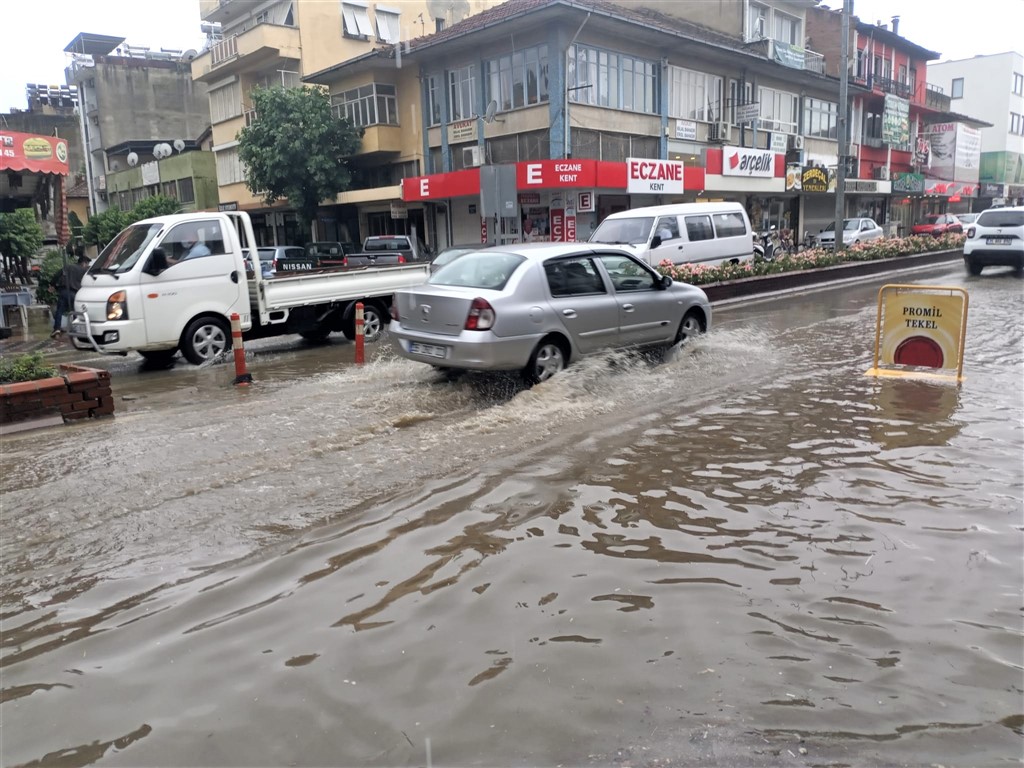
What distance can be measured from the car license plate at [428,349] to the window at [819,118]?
122 ft

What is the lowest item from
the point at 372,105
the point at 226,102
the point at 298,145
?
the point at 298,145

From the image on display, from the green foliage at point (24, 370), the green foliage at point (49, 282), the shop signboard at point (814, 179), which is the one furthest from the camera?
the shop signboard at point (814, 179)

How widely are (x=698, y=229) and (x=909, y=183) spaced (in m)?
39.4

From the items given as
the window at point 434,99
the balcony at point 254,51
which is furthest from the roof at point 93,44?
the window at point 434,99

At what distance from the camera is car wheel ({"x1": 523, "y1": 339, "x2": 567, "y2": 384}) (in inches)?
324

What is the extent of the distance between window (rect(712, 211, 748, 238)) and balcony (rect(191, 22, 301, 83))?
84.5 feet

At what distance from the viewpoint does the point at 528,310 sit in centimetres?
808

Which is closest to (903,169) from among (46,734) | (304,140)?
(304,140)

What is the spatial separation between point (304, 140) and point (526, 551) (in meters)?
31.6

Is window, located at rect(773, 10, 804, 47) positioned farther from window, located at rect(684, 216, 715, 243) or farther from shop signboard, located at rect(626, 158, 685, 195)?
window, located at rect(684, 216, 715, 243)

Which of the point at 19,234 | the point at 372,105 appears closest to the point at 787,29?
the point at 372,105

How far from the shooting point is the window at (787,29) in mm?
38469

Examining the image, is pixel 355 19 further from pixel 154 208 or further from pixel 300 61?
pixel 154 208

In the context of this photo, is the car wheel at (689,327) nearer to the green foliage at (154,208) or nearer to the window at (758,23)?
the window at (758,23)
